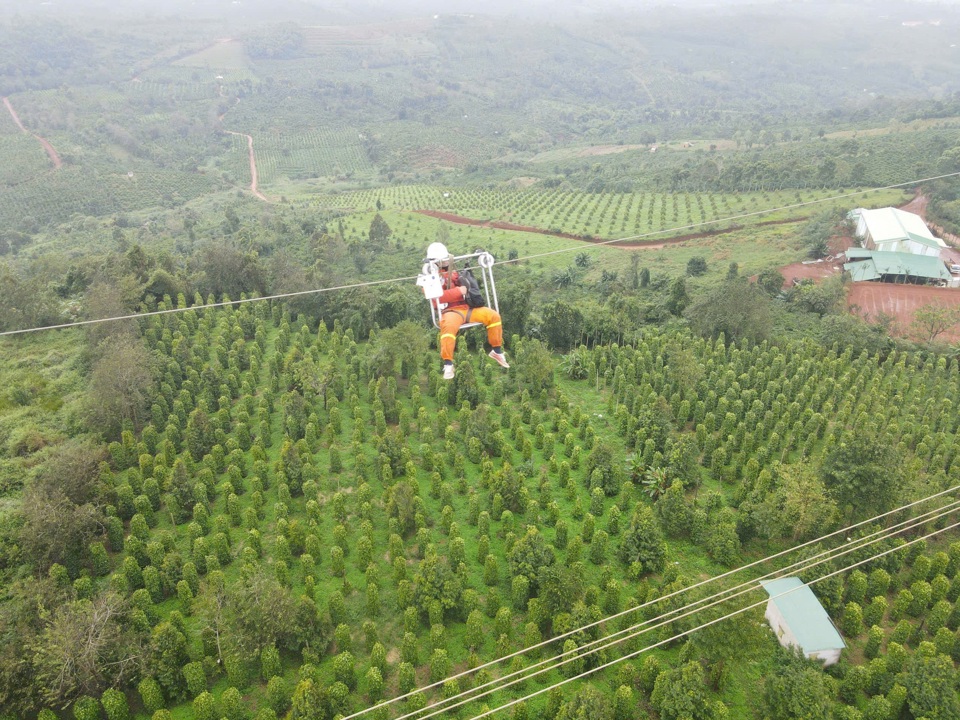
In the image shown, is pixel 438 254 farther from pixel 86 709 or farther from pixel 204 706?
pixel 86 709

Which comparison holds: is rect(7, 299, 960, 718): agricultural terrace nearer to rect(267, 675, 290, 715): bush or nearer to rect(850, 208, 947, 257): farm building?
rect(267, 675, 290, 715): bush

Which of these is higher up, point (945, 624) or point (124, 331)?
point (124, 331)

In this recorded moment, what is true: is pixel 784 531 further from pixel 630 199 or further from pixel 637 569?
pixel 630 199

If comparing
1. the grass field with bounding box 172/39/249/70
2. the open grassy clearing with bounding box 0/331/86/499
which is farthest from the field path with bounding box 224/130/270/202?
the open grassy clearing with bounding box 0/331/86/499

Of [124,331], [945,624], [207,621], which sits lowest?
[945,624]

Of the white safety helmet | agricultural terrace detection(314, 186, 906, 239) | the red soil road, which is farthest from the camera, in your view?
agricultural terrace detection(314, 186, 906, 239)

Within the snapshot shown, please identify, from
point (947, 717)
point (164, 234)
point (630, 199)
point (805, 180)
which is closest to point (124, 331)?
point (947, 717)
